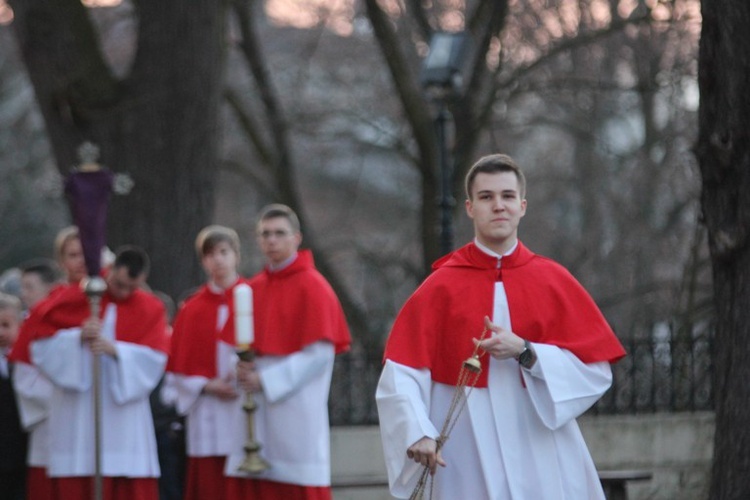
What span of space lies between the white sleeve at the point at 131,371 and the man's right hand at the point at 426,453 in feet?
14.4

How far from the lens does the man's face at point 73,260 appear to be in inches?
419

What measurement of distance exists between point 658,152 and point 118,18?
9075mm

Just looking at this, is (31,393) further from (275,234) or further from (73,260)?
(275,234)

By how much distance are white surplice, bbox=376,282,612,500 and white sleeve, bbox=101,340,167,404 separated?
403cm

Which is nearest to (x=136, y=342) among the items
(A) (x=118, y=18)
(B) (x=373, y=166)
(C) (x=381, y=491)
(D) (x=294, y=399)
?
(D) (x=294, y=399)

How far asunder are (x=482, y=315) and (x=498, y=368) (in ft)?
0.79

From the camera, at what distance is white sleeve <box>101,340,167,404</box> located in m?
10.4

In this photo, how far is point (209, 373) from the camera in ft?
35.3

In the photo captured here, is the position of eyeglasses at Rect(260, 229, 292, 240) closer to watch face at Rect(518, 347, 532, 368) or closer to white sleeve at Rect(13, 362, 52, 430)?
white sleeve at Rect(13, 362, 52, 430)

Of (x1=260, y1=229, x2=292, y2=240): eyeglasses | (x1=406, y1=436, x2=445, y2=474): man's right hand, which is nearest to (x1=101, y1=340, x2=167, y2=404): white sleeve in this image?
(x1=260, y1=229, x2=292, y2=240): eyeglasses

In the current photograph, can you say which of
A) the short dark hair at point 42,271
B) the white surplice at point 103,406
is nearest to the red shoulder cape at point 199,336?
the white surplice at point 103,406

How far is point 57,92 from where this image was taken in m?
13.2

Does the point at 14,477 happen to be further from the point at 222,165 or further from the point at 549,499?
the point at 222,165

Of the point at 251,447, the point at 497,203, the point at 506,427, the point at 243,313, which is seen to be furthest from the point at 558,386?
the point at 251,447
